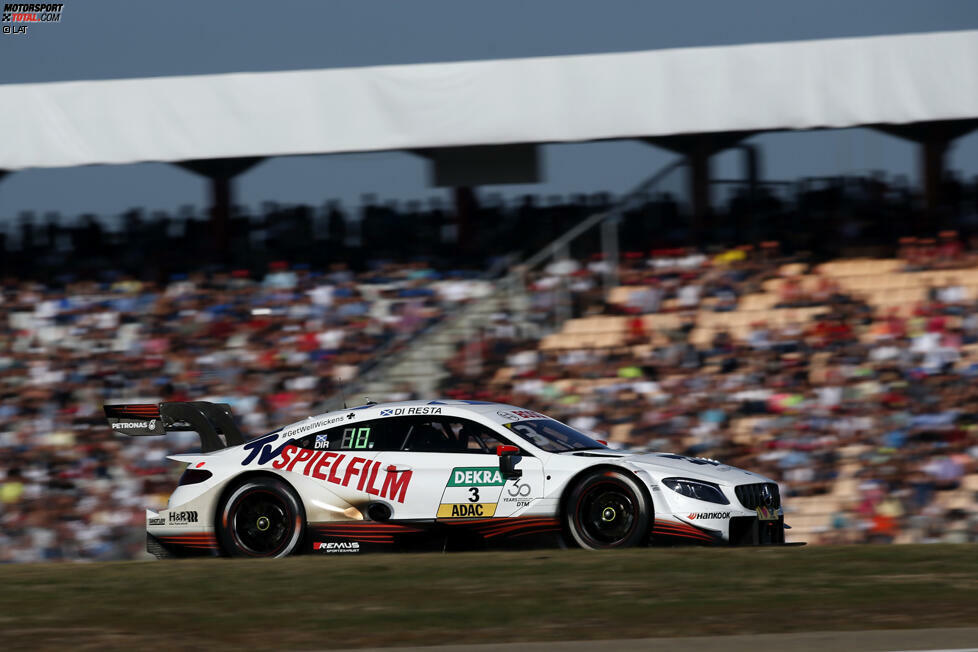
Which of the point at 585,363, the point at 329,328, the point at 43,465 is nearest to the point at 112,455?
the point at 43,465

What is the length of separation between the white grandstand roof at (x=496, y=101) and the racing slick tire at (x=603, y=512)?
1007 centimetres

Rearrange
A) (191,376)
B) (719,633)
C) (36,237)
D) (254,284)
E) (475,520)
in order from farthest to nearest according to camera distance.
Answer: (36,237) → (254,284) → (191,376) → (475,520) → (719,633)

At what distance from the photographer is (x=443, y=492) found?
33.9 ft

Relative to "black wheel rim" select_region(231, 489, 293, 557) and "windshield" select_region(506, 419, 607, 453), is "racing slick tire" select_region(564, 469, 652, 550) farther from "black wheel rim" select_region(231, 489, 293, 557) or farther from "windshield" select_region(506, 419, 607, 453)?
"black wheel rim" select_region(231, 489, 293, 557)

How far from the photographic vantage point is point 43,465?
16.1m

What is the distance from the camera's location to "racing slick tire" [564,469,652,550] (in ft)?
32.8

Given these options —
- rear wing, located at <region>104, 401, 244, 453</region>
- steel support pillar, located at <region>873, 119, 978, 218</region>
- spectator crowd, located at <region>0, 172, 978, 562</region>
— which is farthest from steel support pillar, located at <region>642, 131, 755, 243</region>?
rear wing, located at <region>104, 401, 244, 453</region>

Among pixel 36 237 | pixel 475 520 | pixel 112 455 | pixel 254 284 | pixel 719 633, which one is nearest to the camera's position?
pixel 719 633

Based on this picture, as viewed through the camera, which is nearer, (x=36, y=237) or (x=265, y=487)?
(x=265, y=487)

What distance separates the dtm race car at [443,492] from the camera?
10016mm

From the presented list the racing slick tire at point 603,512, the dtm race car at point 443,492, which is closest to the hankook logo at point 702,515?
the dtm race car at point 443,492

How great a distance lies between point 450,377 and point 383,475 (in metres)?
6.15

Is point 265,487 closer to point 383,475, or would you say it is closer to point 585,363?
point 383,475

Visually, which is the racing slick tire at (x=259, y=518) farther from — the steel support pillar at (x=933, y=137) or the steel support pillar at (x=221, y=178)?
the steel support pillar at (x=933, y=137)
